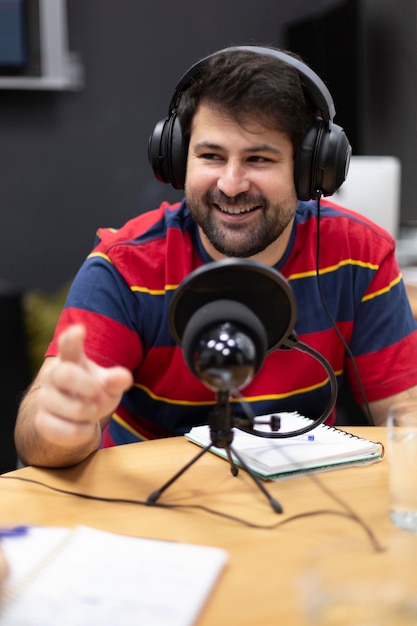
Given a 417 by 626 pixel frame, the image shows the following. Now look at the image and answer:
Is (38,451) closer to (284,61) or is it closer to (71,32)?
(284,61)

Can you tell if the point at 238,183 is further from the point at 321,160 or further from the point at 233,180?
the point at 321,160

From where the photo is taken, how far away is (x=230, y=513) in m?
0.95

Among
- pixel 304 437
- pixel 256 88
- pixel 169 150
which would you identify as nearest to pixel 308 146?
pixel 256 88

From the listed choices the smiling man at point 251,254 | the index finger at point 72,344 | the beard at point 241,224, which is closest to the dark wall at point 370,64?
the smiling man at point 251,254

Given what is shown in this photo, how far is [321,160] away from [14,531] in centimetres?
82

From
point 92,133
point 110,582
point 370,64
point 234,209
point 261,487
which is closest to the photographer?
point 110,582

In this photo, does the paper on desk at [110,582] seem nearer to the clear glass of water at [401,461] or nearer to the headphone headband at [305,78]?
the clear glass of water at [401,461]

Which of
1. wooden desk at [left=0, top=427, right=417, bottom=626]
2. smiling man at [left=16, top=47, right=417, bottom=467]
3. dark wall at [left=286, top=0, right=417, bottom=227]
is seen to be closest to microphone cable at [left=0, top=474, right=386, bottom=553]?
wooden desk at [left=0, top=427, right=417, bottom=626]

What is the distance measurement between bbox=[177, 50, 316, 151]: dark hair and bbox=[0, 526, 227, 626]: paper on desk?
0.81m

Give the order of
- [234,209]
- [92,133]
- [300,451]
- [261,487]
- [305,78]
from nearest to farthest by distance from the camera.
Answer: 1. [261,487]
2. [300,451]
3. [305,78]
4. [234,209]
5. [92,133]

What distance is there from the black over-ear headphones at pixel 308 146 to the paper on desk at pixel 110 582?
754 mm

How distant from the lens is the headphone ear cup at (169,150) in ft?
4.69

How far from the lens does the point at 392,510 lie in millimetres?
925

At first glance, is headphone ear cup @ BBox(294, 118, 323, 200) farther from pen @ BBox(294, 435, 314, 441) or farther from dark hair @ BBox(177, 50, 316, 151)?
pen @ BBox(294, 435, 314, 441)
